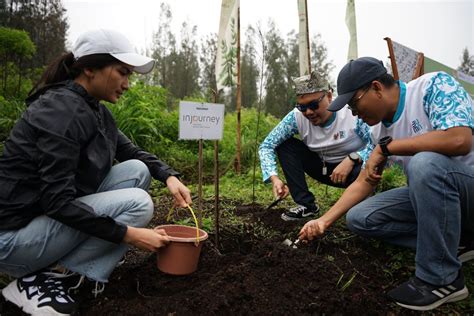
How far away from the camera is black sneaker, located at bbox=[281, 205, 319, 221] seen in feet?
9.86

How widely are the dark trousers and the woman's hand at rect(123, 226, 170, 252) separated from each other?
5.33 ft

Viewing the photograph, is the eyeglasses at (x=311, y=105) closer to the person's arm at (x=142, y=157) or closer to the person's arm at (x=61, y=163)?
the person's arm at (x=142, y=157)

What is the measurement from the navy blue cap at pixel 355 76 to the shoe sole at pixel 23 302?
171 cm

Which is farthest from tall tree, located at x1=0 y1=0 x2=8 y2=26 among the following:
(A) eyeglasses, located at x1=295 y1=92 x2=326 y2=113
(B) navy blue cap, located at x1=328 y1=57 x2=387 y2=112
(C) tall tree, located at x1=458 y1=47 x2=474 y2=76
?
(C) tall tree, located at x1=458 y1=47 x2=474 y2=76

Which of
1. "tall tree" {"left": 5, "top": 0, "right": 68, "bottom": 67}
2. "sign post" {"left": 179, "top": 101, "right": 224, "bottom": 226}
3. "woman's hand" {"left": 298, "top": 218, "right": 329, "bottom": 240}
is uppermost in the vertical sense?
"tall tree" {"left": 5, "top": 0, "right": 68, "bottom": 67}

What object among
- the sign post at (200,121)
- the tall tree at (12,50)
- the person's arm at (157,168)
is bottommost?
the person's arm at (157,168)

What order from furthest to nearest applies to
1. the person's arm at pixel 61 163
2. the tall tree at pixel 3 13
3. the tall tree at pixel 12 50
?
the tall tree at pixel 3 13 → the tall tree at pixel 12 50 → the person's arm at pixel 61 163

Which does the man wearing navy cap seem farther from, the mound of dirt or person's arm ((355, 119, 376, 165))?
person's arm ((355, 119, 376, 165))

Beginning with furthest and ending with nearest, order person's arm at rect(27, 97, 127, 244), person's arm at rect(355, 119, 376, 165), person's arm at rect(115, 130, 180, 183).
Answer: person's arm at rect(355, 119, 376, 165), person's arm at rect(115, 130, 180, 183), person's arm at rect(27, 97, 127, 244)

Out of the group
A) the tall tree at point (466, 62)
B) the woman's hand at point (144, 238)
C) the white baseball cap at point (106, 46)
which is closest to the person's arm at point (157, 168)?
the woman's hand at point (144, 238)

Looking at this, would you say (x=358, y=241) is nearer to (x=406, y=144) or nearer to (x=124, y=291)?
(x=406, y=144)

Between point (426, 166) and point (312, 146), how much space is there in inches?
56.1

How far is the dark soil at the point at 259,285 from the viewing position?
1712mm

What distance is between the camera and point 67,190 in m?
1.55
